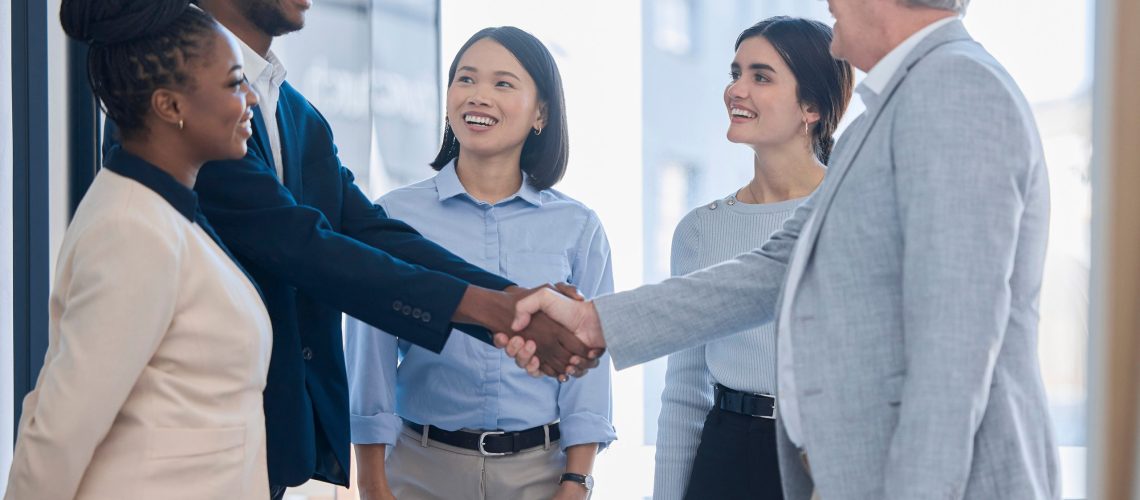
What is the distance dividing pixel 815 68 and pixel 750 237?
42 cm

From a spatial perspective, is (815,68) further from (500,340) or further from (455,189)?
(500,340)

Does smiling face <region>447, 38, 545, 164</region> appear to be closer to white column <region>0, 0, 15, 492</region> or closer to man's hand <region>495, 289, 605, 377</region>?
man's hand <region>495, 289, 605, 377</region>

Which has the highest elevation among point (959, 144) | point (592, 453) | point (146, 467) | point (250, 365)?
point (959, 144)

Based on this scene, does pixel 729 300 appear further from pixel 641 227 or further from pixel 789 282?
pixel 641 227

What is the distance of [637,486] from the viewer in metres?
3.39

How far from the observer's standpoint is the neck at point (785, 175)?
2.24 meters

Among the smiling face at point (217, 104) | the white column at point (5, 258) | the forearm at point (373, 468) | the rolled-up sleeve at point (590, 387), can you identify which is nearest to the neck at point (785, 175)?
the rolled-up sleeve at point (590, 387)

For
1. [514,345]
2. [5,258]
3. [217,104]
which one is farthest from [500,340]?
[5,258]

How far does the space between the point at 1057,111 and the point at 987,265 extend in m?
2.08

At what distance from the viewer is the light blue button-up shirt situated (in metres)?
2.10

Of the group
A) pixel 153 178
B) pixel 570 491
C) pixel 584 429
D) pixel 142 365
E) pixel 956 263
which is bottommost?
pixel 570 491

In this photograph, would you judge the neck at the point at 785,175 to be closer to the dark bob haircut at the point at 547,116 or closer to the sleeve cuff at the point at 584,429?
the dark bob haircut at the point at 547,116

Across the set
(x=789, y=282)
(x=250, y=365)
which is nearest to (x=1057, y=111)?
(x=789, y=282)

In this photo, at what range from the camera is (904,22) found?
1514 mm
